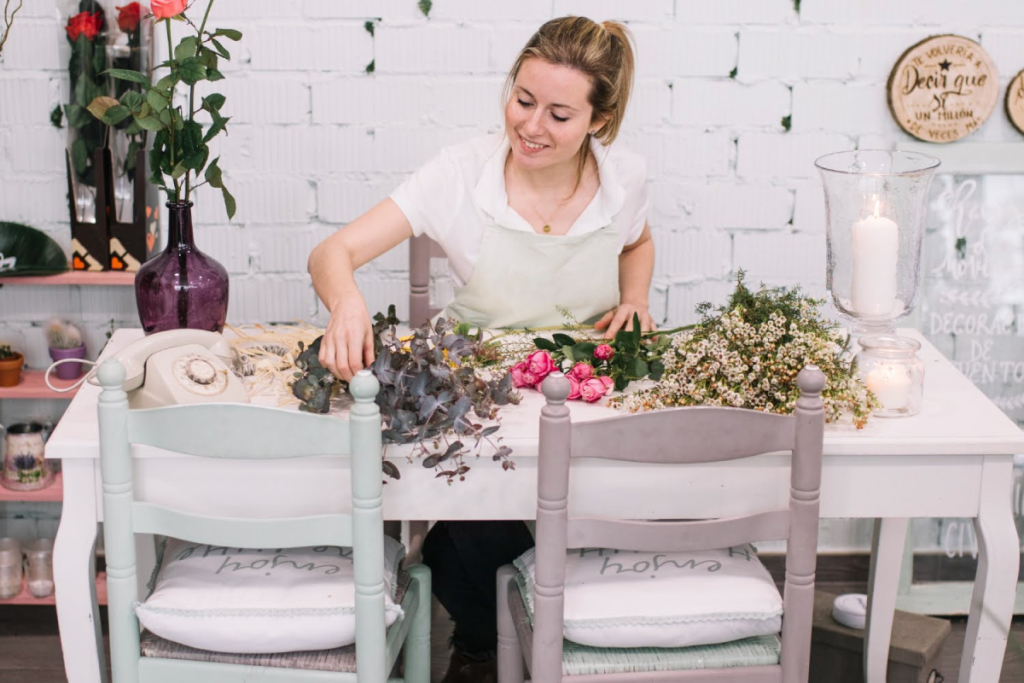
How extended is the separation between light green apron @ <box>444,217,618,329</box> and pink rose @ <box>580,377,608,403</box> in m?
0.45

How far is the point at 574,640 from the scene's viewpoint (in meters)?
1.65

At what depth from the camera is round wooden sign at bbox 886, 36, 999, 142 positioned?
8.45 feet

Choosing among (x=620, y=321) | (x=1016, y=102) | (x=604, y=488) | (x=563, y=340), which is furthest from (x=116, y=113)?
(x=1016, y=102)

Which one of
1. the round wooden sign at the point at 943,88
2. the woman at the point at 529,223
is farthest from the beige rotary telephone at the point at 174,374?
the round wooden sign at the point at 943,88

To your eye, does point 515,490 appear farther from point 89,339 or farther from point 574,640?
point 89,339

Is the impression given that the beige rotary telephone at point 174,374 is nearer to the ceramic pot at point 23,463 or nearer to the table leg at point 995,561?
the ceramic pot at point 23,463

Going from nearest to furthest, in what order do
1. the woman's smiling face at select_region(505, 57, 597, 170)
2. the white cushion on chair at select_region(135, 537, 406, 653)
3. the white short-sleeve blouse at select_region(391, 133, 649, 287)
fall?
the white cushion on chair at select_region(135, 537, 406, 653) → the woman's smiling face at select_region(505, 57, 597, 170) → the white short-sleeve blouse at select_region(391, 133, 649, 287)

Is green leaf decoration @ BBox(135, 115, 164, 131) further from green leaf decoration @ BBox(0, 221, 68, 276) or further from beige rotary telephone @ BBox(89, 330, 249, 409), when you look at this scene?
green leaf decoration @ BBox(0, 221, 68, 276)

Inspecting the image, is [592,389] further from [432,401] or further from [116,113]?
[116,113]

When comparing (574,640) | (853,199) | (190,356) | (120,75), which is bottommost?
(574,640)

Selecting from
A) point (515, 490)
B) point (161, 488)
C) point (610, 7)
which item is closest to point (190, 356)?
point (161, 488)

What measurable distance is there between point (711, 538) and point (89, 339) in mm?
1651

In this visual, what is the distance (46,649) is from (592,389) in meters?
1.37

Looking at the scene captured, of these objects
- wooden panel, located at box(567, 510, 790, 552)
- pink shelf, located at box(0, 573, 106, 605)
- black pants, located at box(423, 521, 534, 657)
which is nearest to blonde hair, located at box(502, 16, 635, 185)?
Answer: black pants, located at box(423, 521, 534, 657)
